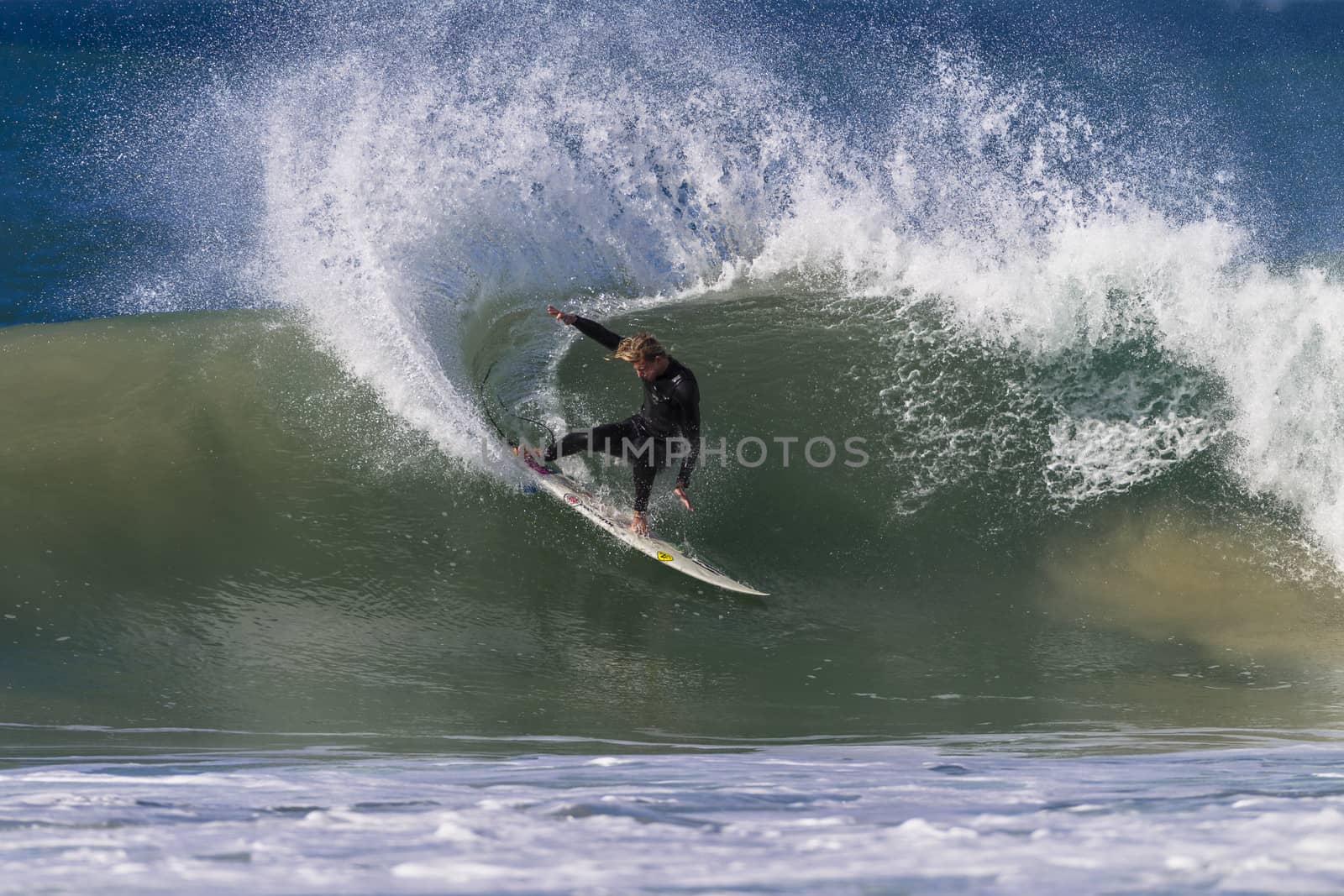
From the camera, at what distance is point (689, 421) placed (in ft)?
19.9

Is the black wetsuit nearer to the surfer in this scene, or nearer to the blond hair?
the surfer

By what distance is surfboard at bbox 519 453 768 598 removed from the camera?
6.18m

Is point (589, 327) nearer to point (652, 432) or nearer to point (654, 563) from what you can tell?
point (652, 432)

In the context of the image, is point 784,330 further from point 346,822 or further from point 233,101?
point 233,101

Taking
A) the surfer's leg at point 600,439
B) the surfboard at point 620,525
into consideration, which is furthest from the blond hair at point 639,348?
the surfboard at point 620,525

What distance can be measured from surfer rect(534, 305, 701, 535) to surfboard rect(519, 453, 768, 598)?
0.29 feet

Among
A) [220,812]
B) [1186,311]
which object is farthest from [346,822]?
[1186,311]

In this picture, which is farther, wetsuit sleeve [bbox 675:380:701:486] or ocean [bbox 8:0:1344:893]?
wetsuit sleeve [bbox 675:380:701:486]

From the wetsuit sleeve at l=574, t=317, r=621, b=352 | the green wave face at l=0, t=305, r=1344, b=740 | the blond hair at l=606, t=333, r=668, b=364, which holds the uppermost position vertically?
the wetsuit sleeve at l=574, t=317, r=621, b=352

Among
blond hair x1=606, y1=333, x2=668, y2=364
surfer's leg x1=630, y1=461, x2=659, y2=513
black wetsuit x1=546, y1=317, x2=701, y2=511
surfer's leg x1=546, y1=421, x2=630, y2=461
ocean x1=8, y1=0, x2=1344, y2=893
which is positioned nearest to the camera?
ocean x1=8, y1=0, x2=1344, y2=893

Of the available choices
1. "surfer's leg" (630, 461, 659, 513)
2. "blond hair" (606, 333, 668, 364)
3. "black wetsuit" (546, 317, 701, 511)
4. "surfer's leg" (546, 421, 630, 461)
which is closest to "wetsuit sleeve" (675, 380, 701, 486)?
"black wetsuit" (546, 317, 701, 511)

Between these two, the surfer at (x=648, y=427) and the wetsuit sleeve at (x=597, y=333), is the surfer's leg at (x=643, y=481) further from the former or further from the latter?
the wetsuit sleeve at (x=597, y=333)

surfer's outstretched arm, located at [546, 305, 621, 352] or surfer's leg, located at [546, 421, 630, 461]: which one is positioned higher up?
surfer's outstretched arm, located at [546, 305, 621, 352]

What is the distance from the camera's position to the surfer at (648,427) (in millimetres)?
5875
